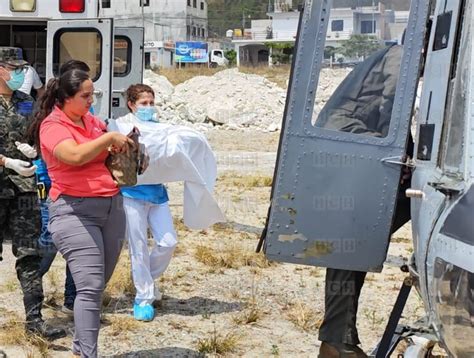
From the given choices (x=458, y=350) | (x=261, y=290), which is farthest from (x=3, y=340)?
(x=458, y=350)

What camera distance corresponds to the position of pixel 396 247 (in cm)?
908

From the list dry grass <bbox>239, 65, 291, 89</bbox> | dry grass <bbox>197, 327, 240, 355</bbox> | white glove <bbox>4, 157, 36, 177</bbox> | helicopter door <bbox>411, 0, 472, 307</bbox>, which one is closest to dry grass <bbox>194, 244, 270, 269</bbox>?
dry grass <bbox>197, 327, 240, 355</bbox>

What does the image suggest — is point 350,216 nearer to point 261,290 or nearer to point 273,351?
point 273,351

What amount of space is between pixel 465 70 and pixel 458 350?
1.18m

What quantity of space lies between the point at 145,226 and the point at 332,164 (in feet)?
7.89

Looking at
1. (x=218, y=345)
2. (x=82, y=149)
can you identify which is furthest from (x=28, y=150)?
(x=218, y=345)

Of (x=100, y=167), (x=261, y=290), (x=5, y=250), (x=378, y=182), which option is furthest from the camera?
(x=5, y=250)

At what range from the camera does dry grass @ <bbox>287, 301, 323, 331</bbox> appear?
6188mm

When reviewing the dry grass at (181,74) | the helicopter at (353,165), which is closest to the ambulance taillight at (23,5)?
the helicopter at (353,165)

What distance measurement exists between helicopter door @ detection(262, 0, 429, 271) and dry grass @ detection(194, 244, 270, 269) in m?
3.67

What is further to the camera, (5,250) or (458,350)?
(5,250)

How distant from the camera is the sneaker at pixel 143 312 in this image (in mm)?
6191

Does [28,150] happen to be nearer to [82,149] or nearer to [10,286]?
[82,149]

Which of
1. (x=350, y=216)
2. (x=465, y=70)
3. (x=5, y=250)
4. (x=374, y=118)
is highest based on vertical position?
(x=465, y=70)
